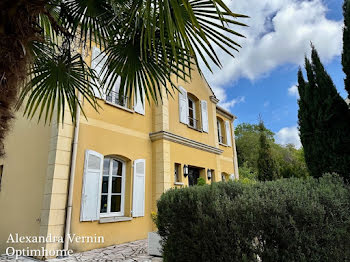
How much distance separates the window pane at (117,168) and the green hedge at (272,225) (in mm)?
4754

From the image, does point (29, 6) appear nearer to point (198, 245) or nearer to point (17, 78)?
point (17, 78)

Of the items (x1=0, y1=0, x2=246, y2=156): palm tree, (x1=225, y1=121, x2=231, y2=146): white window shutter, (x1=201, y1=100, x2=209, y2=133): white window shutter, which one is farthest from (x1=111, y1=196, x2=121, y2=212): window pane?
(x1=225, y1=121, x2=231, y2=146): white window shutter

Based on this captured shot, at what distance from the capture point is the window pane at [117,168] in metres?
7.25

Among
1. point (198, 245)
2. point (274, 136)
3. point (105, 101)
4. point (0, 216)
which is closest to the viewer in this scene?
point (198, 245)

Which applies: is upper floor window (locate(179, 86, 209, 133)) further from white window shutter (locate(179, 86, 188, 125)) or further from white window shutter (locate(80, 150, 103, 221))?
white window shutter (locate(80, 150, 103, 221))

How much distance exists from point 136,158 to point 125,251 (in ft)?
9.63

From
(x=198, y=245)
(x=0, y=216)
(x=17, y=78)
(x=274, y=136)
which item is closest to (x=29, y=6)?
(x=17, y=78)

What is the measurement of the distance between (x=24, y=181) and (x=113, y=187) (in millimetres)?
2468

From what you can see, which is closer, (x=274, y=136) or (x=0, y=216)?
(x=0, y=216)

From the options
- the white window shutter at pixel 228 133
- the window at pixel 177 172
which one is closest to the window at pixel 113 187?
the window at pixel 177 172

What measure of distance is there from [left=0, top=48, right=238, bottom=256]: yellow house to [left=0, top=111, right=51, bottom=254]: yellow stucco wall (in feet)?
0.08

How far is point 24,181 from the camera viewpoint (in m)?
6.29

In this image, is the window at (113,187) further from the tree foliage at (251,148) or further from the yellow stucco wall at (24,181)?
the tree foliage at (251,148)

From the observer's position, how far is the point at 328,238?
2307mm
